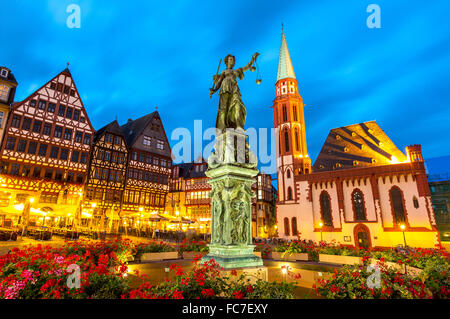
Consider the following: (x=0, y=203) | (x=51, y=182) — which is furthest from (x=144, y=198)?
(x=0, y=203)

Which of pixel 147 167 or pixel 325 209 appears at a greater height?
pixel 147 167

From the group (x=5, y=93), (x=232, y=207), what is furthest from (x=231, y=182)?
(x=5, y=93)

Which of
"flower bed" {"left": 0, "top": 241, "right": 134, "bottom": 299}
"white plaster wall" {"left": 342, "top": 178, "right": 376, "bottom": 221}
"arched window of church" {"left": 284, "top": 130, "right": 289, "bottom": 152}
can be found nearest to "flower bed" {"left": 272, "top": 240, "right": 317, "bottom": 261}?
"flower bed" {"left": 0, "top": 241, "right": 134, "bottom": 299}

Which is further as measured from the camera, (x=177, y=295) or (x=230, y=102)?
(x=230, y=102)

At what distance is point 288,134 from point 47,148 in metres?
33.6

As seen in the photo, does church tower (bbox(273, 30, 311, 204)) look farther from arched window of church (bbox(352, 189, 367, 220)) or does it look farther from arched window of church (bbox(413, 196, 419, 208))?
arched window of church (bbox(413, 196, 419, 208))

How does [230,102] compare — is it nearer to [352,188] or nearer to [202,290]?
[202,290]

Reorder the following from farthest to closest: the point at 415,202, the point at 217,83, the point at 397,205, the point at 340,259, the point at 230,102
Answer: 1. the point at 397,205
2. the point at 415,202
3. the point at 340,259
4. the point at 217,83
5. the point at 230,102

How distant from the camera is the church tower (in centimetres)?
3956

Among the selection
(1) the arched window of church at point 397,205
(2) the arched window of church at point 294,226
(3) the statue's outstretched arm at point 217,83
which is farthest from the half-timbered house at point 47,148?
(1) the arched window of church at point 397,205

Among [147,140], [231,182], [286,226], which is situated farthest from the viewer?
[286,226]

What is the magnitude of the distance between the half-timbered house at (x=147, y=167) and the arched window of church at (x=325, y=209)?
Result: 2181cm

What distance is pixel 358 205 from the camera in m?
31.3
